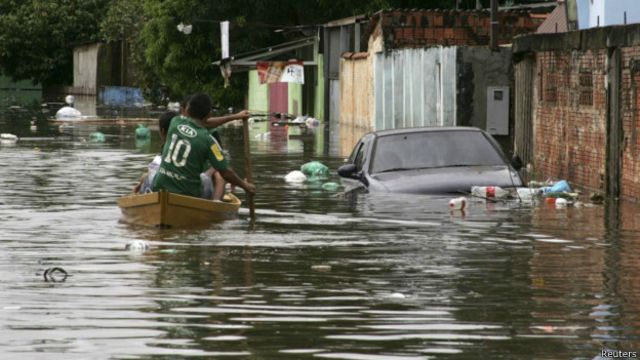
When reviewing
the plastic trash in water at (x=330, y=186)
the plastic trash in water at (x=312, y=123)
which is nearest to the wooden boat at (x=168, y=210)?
the plastic trash in water at (x=330, y=186)

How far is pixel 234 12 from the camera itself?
65562mm

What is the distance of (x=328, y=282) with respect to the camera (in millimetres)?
11953

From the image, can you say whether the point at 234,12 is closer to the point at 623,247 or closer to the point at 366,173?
the point at 366,173

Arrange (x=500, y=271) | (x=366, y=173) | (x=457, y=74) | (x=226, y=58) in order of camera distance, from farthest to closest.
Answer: (x=226, y=58)
(x=457, y=74)
(x=366, y=173)
(x=500, y=271)

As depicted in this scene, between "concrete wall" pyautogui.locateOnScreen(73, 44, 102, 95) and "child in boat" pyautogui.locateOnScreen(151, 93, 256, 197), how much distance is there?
84.5 metres

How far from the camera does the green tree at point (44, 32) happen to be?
359ft

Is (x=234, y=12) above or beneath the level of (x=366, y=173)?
above

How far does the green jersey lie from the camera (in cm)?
1595

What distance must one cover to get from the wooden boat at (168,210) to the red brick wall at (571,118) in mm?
7106

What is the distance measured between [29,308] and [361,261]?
148 inches

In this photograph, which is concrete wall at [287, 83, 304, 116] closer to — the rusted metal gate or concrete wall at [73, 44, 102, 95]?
the rusted metal gate

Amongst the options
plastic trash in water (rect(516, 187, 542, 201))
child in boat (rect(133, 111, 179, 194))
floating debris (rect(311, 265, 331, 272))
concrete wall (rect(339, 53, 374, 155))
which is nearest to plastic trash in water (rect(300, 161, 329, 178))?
plastic trash in water (rect(516, 187, 542, 201))

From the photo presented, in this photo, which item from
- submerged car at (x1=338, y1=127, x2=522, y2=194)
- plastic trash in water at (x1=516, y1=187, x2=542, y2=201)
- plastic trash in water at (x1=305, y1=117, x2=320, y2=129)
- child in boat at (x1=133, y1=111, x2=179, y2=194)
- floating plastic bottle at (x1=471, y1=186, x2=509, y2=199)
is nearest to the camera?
child in boat at (x1=133, y1=111, x2=179, y2=194)

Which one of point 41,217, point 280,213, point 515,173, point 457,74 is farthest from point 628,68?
point 457,74
